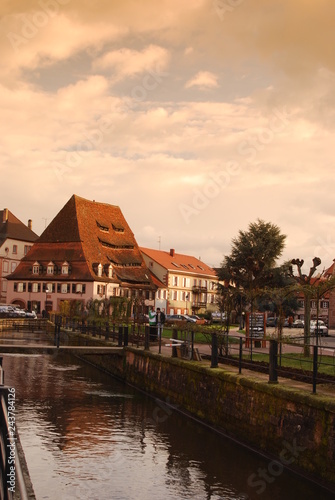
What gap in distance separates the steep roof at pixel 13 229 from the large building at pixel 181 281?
723 inches

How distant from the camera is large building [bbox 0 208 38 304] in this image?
92875mm

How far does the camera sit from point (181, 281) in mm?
95188

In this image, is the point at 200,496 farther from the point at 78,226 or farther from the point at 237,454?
the point at 78,226

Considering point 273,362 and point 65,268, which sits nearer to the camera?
point 273,362

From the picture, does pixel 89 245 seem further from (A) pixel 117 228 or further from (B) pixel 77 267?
(A) pixel 117 228

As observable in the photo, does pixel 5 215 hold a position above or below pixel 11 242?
above

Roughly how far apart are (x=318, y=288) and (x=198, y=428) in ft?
28.1

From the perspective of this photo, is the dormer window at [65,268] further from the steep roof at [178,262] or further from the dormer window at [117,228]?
the steep roof at [178,262]

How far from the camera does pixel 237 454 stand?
14.7 meters

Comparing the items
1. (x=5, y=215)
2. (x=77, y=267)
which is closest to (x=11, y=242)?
(x=5, y=215)

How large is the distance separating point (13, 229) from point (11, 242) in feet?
9.17

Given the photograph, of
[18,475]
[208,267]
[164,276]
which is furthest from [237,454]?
[208,267]
